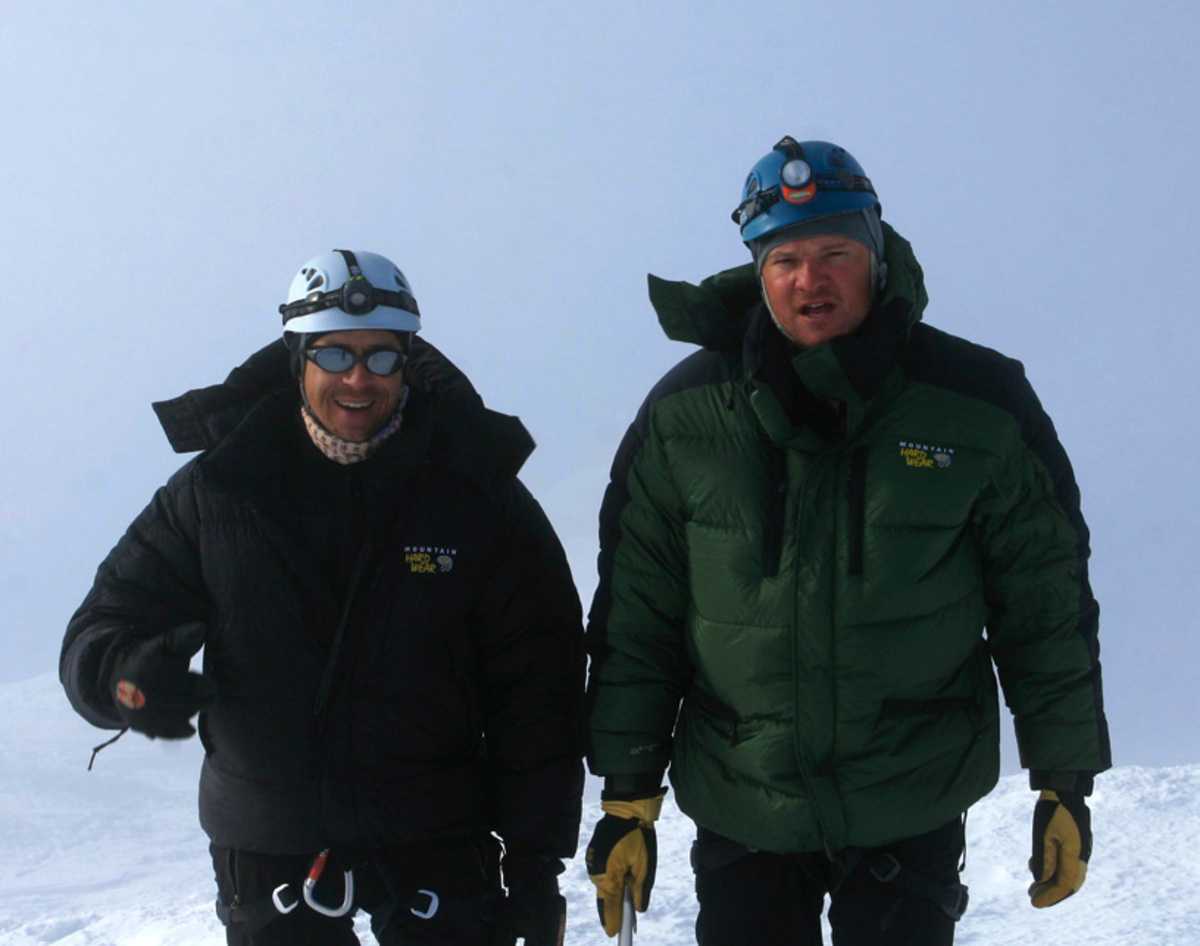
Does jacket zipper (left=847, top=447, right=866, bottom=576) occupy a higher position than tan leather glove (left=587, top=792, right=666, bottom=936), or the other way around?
jacket zipper (left=847, top=447, right=866, bottom=576)

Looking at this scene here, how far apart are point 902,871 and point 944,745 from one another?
0.38 meters

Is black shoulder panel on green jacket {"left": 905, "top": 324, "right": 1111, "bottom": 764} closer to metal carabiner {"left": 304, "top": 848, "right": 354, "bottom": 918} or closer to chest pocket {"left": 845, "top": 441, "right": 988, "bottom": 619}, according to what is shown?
chest pocket {"left": 845, "top": 441, "right": 988, "bottom": 619}

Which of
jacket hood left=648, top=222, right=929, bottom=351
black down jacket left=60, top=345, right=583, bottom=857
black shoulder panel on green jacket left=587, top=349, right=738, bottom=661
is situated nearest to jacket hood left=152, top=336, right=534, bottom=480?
black down jacket left=60, top=345, right=583, bottom=857

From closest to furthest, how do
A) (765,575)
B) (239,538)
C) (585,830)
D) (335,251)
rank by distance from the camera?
(765,575), (239,538), (335,251), (585,830)

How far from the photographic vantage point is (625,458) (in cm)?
396

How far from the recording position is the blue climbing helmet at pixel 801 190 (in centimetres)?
373

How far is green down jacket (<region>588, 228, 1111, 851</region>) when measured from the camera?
360 cm

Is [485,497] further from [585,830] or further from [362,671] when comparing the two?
[585,830]

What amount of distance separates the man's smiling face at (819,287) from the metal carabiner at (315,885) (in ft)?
6.79

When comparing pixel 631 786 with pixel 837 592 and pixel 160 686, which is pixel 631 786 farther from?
pixel 160 686

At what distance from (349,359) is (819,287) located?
55.1 inches

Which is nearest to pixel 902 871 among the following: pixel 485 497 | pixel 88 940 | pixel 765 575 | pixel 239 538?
pixel 765 575

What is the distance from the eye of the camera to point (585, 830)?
8695mm

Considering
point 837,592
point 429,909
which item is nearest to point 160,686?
point 429,909
